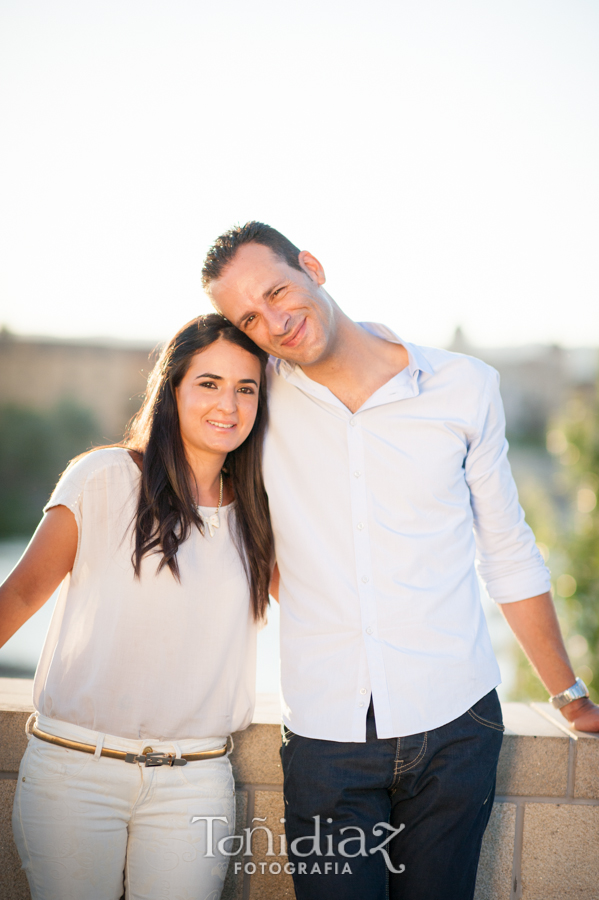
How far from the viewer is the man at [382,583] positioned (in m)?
1.56

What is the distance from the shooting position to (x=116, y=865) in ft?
5.17

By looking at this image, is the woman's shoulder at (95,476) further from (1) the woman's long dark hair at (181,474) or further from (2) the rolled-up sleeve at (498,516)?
(2) the rolled-up sleeve at (498,516)

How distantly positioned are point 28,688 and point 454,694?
1.21 meters

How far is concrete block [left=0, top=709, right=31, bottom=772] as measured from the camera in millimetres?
1809

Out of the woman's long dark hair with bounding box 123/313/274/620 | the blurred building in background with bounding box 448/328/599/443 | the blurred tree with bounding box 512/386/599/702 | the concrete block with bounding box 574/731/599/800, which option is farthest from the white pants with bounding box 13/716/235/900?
the blurred building in background with bounding box 448/328/599/443

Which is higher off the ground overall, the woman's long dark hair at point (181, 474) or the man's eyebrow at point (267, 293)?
the man's eyebrow at point (267, 293)

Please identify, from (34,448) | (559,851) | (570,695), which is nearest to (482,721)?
(570,695)

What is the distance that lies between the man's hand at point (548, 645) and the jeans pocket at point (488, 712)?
0.83 ft

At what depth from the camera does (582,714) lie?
1868 millimetres

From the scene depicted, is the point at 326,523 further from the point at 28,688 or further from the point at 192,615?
the point at 28,688

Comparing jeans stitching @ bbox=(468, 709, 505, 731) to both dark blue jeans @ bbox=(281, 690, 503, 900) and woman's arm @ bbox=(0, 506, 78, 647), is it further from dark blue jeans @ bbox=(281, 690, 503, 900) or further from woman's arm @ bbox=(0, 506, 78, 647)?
woman's arm @ bbox=(0, 506, 78, 647)

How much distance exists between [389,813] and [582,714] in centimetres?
60

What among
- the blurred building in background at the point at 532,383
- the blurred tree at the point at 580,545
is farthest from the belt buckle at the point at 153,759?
the blurred building in background at the point at 532,383

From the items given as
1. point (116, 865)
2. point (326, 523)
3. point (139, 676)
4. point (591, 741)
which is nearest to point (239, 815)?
point (116, 865)
